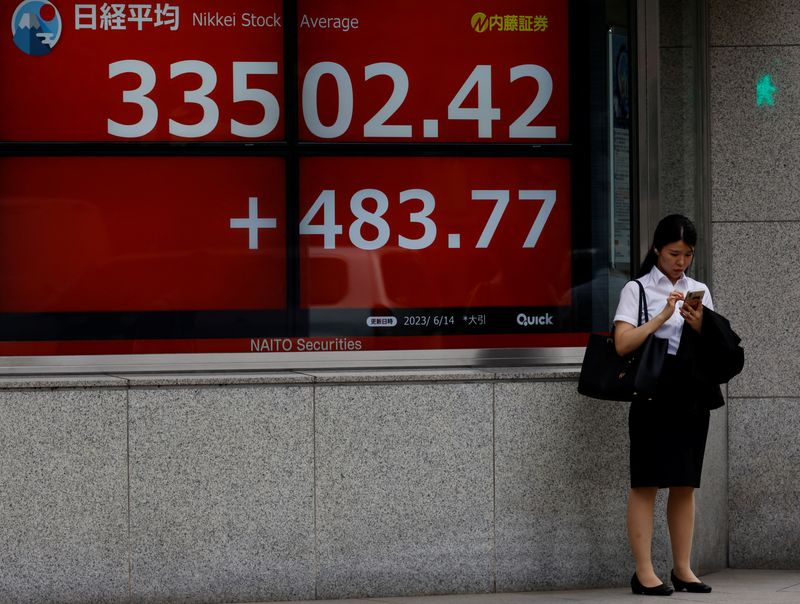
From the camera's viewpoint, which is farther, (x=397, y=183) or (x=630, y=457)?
(x=397, y=183)

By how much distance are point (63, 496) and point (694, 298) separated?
10.7 feet

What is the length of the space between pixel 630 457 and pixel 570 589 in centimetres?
82

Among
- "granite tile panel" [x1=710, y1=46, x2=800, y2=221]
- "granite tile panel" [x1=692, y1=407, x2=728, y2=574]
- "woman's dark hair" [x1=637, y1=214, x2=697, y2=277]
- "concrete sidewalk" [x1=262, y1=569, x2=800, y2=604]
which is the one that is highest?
"granite tile panel" [x1=710, y1=46, x2=800, y2=221]

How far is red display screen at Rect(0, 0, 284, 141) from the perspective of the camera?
22.3 ft

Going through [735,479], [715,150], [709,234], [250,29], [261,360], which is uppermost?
[250,29]

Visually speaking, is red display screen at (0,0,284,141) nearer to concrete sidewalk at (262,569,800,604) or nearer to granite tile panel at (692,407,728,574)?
concrete sidewalk at (262,569,800,604)

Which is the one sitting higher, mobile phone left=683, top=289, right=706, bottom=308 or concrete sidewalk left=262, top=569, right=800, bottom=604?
mobile phone left=683, top=289, right=706, bottom=308

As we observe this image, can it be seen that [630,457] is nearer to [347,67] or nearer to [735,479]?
[735,479]

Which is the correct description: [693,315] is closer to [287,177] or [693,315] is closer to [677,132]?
[677,132]

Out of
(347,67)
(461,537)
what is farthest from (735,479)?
(347,67)

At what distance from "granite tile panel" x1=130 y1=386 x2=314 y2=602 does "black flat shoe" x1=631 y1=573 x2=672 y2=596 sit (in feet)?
5.42

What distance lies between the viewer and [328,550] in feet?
21.7

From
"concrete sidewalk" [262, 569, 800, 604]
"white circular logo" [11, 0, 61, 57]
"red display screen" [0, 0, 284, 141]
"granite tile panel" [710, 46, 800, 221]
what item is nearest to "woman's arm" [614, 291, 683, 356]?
"concrete sidewalk" [262, 569, 800, 604]

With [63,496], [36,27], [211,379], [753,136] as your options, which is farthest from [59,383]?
[753,136]
